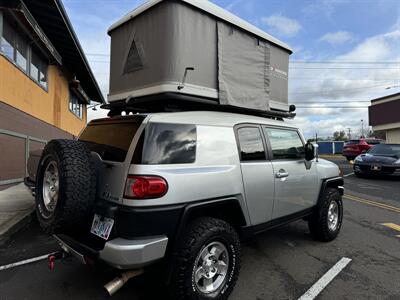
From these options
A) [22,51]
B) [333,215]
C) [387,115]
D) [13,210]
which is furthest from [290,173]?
[387,115]

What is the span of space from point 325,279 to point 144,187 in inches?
99.4

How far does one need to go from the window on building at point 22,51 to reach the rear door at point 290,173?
795 cm

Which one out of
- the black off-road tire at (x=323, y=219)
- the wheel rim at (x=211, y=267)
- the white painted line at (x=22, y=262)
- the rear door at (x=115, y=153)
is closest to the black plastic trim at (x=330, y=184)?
the black off-road tire at (x=323, y=219)

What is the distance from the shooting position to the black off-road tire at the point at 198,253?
3098 mm

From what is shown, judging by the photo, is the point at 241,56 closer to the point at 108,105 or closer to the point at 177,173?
the point at 108,105

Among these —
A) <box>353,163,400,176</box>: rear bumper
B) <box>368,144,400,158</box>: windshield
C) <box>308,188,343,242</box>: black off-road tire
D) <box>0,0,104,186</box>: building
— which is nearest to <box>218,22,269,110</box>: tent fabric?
<box>308,188,343,242</box>: black off-road tire

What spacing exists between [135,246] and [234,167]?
1376mm

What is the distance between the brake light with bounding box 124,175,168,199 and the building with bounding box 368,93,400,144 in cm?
3898

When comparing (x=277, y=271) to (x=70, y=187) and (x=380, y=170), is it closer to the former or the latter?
(x=70, y=187)

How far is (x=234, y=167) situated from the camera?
3.74 m

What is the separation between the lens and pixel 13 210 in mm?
6848

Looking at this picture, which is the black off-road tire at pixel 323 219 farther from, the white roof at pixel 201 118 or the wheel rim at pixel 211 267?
the wheel rim at pixel 211 267


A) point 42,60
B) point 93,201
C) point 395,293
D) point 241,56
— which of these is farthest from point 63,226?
point 42,60

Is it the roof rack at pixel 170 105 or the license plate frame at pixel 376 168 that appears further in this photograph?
the license plate frame at pixel 376 168
